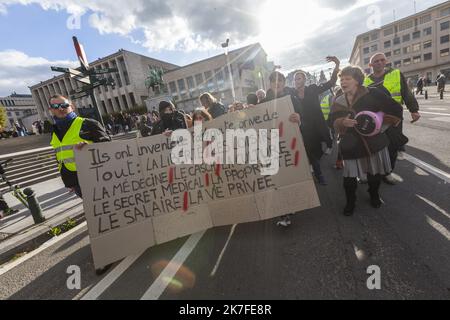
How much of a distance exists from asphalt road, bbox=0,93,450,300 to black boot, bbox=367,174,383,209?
0.10 m

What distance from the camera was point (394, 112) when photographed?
3.25 metres

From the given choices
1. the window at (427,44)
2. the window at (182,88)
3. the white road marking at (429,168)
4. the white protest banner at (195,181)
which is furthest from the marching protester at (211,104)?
the window at (427,44)

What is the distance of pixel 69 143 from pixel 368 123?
12.6 ft

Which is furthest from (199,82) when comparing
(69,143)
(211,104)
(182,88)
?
(69,143)

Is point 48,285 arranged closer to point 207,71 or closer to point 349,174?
point 349,174

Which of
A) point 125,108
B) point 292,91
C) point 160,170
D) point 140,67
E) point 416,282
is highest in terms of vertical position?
point 140,67

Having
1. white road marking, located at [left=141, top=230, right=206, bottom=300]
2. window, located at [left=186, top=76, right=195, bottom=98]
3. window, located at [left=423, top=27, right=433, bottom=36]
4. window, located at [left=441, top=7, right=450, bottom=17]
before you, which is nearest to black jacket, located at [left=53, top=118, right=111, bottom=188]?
white road marking, located at [left=141, top=230, right=206, bottom=300]

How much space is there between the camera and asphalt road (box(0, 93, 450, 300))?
2.18m

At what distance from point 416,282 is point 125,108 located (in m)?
61.1

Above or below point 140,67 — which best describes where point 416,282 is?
below

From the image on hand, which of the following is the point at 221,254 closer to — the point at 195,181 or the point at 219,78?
the point at 195,181

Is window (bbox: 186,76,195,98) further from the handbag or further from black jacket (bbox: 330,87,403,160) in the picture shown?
black jacket (bbox: 330,87,403,160)

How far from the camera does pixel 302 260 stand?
8.43 feet

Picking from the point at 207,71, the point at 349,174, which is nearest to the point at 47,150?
the point at 349,174
